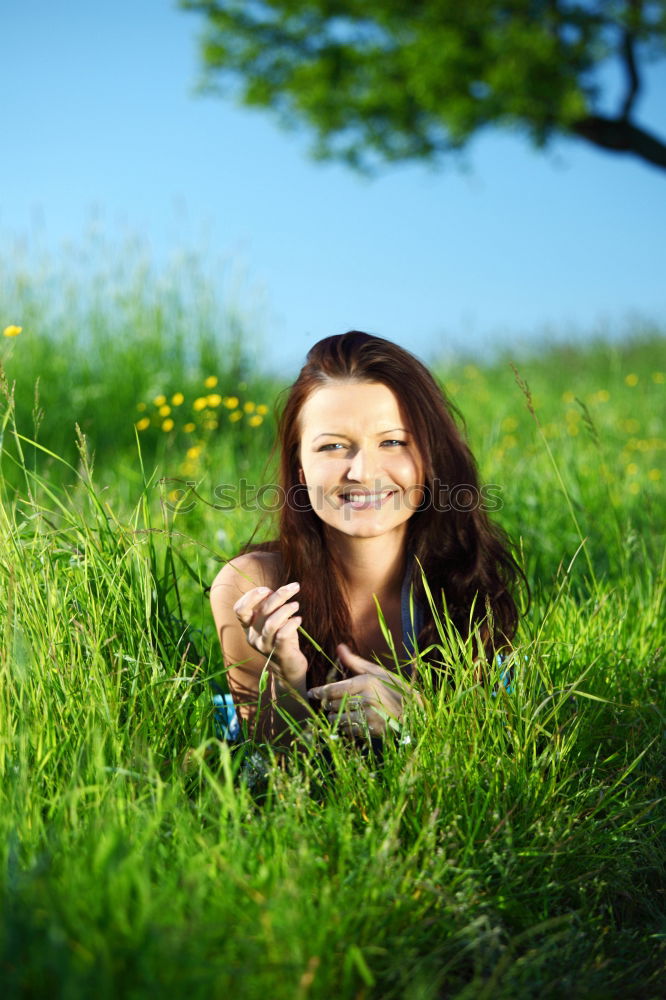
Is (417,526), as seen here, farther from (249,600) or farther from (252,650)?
(249,600)

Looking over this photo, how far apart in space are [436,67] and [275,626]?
1289cm

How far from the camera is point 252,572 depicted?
3000 mm

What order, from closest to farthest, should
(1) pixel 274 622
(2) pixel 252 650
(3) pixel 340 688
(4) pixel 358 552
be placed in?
(1) pixel 274 622, (3) pixel 340 688, (2) pixel 252 650, (4) pixel 358 552

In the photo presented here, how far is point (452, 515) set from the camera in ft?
10.1

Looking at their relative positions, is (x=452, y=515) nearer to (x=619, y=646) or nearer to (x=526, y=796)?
(x=619, y=646)

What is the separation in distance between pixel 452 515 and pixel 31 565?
1.32 metres

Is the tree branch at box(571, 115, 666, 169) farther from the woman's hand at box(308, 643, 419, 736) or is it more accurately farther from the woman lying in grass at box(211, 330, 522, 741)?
the woman's hand at box(308, 643, 419, 736)

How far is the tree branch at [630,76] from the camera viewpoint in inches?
587

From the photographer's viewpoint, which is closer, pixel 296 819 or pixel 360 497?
pixel 296 819

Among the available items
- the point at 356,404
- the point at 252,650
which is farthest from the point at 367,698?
the point at 356,404

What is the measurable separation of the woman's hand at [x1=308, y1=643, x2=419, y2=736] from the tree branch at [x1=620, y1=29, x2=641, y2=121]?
49.2 ft

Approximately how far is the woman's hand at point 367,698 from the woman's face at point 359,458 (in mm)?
436

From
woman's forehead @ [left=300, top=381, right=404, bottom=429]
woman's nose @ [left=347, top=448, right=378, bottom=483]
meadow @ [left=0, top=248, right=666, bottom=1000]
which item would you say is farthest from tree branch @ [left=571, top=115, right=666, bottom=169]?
woman's nose @ [left=347, top=448, right=378, bottom=483]

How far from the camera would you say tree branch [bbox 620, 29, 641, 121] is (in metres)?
14.9
